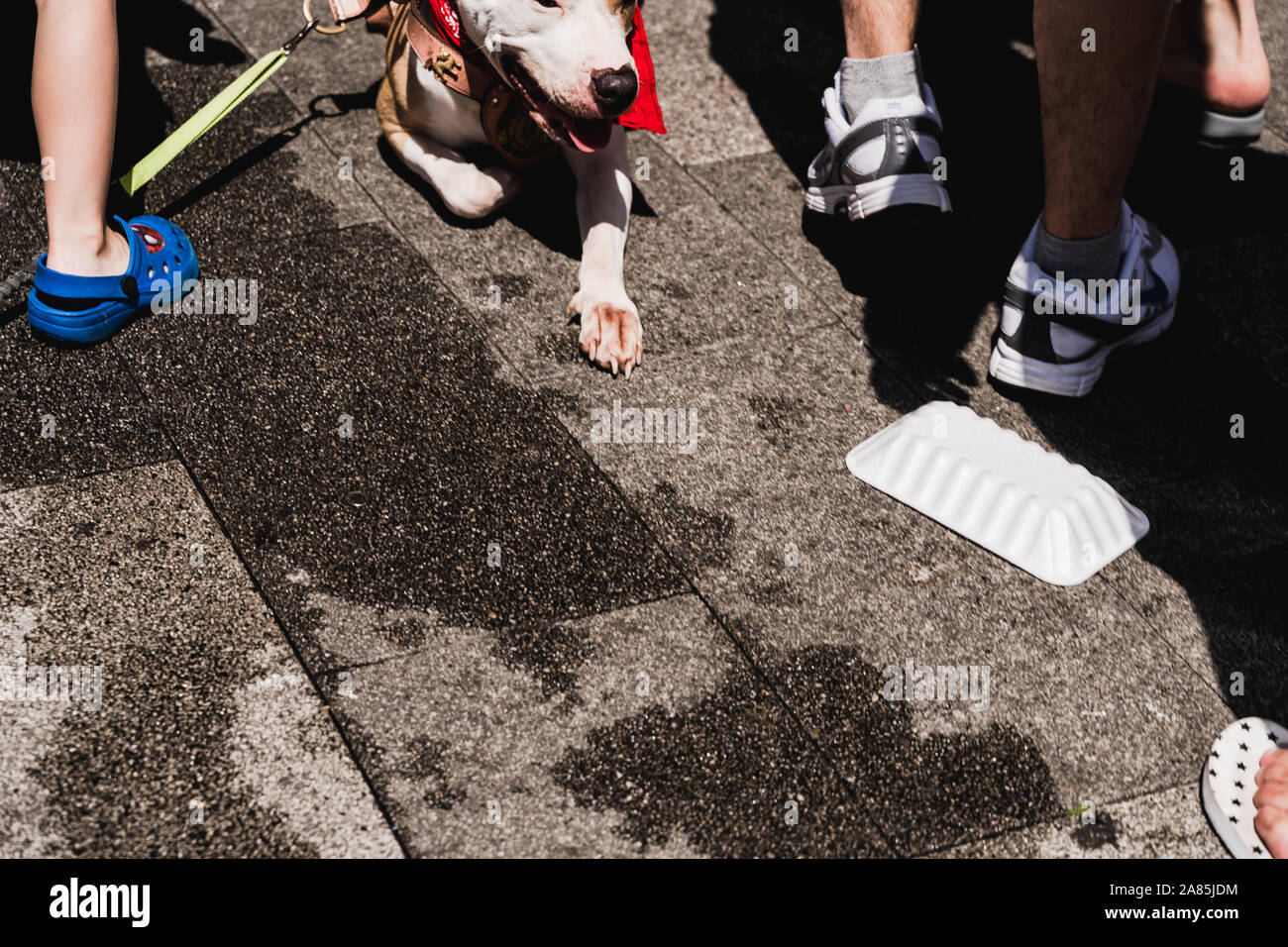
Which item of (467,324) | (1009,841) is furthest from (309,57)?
(1009,841)

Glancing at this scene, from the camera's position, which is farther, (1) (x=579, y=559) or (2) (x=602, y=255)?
(2) (x=602, y=255)

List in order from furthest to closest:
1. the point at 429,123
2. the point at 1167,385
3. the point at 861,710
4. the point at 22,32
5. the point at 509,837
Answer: the point at 22,32 → the point at 429,123 → the point at 1167,385 → the point at 861,710 → the point at 509,837

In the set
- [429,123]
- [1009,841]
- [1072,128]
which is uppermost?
[1072,128]

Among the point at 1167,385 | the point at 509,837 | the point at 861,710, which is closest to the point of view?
the point at 509,837

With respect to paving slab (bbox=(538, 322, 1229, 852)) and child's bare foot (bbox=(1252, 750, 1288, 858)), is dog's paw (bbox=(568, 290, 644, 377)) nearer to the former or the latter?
paving slab (bbox=(538, 322, 1229, 852))

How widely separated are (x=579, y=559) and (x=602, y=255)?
3.21ft

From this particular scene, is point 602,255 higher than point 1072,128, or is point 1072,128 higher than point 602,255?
point 1072,128

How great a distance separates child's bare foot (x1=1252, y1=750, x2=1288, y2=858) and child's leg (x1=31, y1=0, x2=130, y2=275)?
8.22 ft

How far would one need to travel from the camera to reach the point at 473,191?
10.6 feet

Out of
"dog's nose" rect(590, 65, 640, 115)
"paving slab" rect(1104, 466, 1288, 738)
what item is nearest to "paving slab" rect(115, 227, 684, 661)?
"dog's nose" rect(590, 65, 640, 115)

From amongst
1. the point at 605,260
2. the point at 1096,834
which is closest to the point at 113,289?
the point at 605,260

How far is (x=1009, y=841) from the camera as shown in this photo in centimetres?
201

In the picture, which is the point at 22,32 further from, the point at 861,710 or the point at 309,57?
the point at 861,710

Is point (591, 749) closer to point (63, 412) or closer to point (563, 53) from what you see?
point (63, 412)
